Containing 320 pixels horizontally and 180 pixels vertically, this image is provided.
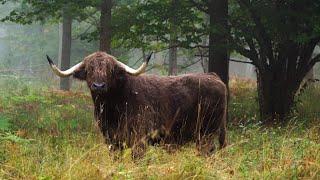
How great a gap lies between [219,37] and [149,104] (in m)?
4.56

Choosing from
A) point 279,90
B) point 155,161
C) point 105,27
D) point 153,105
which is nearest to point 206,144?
point 153,105

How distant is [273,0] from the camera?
11398mm

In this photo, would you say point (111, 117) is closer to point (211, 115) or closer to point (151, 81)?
point (151, 81)

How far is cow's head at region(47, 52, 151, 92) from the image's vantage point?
23.8 feet

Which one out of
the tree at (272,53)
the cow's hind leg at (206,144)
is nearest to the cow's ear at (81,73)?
the cow's hind leg at (206,144)

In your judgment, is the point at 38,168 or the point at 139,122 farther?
the point at 139,122

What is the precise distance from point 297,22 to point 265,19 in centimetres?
74

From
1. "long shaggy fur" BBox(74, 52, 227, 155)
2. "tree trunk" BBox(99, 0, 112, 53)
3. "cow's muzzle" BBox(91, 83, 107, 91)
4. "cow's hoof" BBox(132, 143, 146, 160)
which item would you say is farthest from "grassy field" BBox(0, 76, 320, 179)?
"tree trunk" BBox(99, 0, 112, 53)

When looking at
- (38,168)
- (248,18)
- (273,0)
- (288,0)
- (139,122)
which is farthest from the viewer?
(248,18)

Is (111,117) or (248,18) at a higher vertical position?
(248,18)

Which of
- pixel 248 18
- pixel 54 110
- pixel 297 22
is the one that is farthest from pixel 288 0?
pixel 54 110

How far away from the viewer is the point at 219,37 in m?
11.8

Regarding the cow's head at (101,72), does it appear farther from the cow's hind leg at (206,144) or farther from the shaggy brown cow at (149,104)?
the cow's hind leg at (206,144)

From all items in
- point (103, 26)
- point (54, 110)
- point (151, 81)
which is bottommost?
point (54, 110)
